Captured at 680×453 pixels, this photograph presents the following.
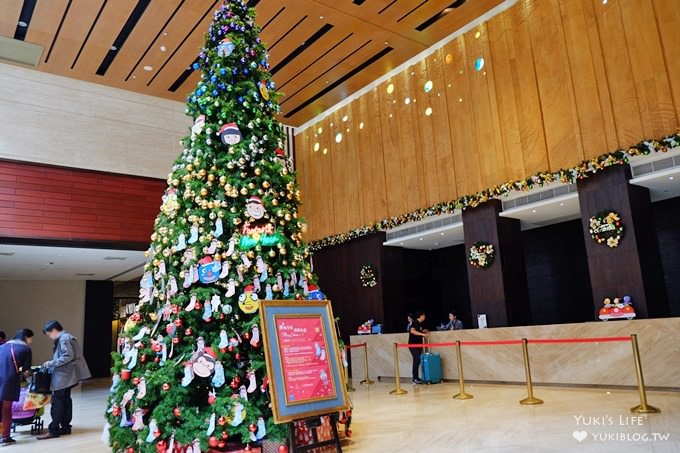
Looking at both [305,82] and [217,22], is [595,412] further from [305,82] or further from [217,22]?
[305,82]

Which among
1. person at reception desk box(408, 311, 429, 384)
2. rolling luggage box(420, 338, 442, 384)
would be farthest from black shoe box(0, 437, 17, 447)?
rolling luggage box(420, 338, 442, 384)

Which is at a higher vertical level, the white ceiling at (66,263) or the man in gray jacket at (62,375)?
the white ceiling at (66,263)

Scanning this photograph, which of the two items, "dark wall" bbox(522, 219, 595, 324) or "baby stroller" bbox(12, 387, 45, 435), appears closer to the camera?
"baby stroller" bbox(12, 387, 45, 435)

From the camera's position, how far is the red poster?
3.72 m

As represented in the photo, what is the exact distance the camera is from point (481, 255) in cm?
1029

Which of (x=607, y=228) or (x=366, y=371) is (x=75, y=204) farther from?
(x=607, y=228)

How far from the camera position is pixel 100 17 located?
912 centimetres


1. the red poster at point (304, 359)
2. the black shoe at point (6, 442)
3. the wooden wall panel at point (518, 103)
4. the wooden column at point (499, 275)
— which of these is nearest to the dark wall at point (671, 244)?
the wooden column at point (499, 275)

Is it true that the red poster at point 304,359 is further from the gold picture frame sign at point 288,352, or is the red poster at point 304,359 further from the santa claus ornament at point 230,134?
the santa claus ornament at point 230,134

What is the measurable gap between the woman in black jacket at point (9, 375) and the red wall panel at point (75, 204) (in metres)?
4.47

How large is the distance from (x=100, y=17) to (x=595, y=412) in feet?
32.6

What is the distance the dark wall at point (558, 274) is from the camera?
11.4m

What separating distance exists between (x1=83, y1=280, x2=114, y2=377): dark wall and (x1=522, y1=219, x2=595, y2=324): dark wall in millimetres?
13138

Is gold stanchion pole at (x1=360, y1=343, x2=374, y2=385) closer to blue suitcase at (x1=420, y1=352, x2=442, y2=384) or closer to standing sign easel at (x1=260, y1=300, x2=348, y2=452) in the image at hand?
blue suitcase at (x1=420, y1=352, x2=442, y2=384)
